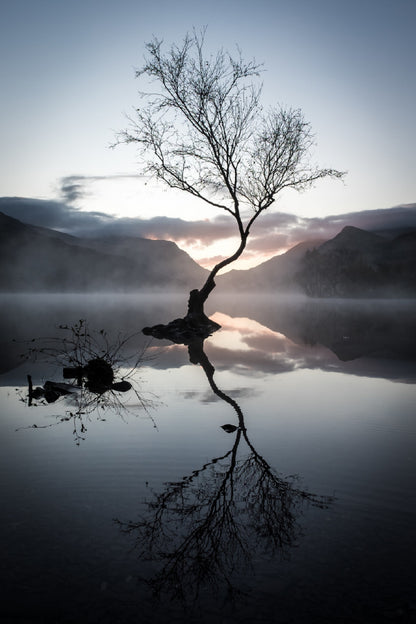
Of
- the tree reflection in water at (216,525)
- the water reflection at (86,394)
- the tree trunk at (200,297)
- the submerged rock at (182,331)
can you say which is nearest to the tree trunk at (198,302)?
the tree trunk at (200,297)

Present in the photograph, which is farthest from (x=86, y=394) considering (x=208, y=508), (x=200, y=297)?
(x=200, y=297)

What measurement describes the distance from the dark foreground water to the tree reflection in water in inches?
0.9

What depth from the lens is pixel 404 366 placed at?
1773 cm

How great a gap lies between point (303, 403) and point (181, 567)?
7.55 meters

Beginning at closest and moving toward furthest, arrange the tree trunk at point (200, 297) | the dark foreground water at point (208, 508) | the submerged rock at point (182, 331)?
the dark foreground water at point (208, 508) → the submerged rock at point (182, 331) → the tree trunk at point (200, 297)

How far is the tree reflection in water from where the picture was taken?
13.8 feet

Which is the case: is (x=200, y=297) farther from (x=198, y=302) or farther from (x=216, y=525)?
(x=216, y=525)

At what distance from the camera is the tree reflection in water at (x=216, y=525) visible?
165 inches

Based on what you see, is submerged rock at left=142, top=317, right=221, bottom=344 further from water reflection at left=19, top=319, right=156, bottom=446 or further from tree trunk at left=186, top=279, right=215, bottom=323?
water reflection at left=19, top=319, right=156, bottom=446

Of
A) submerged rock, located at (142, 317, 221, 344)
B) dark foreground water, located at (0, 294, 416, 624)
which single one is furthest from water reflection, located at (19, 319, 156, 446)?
submerged rock, located at (142, 317, 221, 344)

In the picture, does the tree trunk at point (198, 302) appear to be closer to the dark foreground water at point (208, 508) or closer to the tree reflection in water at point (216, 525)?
the dark foreground water at point (208, 508)

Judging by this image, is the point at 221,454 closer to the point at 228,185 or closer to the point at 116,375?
the point at 116,375

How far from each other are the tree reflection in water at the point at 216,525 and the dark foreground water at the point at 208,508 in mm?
23

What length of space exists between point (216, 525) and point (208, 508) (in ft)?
1.28
